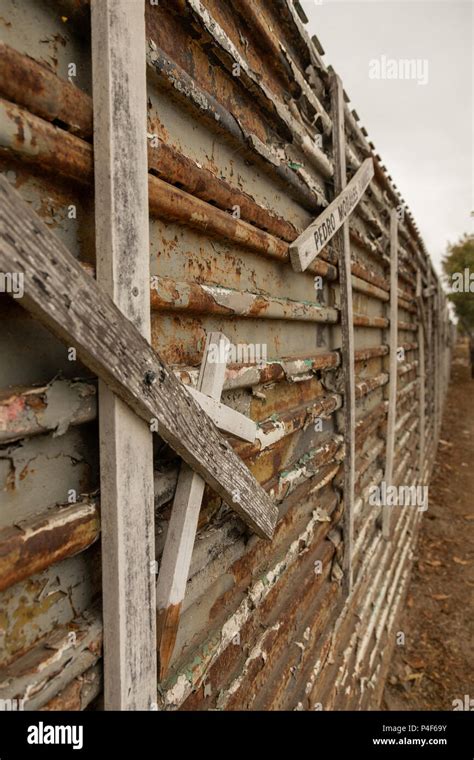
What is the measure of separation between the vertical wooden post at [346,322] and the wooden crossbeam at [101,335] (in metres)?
1.76

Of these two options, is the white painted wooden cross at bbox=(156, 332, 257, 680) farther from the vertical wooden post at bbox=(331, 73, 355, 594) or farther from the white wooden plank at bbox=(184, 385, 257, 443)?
the vertical wooden post at bbox=(331, 73, 355, 594)

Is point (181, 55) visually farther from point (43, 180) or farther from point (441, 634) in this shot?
point (441, 634)

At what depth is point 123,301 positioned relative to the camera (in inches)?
41.9

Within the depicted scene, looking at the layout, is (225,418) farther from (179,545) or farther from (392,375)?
(392,375)

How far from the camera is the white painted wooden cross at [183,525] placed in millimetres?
1269

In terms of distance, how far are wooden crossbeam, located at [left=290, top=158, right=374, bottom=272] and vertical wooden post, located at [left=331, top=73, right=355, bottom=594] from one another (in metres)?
0.11

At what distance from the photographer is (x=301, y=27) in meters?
2.26

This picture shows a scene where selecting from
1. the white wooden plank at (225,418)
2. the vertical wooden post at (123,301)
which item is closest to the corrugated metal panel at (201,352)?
the vertical wooden post at (123,301)

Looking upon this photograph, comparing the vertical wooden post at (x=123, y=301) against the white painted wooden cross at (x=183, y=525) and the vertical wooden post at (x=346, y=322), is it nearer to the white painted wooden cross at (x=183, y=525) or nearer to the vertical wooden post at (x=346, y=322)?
the white painted wooden cross at (x=183, y=525)

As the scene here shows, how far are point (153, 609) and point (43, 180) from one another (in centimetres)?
108

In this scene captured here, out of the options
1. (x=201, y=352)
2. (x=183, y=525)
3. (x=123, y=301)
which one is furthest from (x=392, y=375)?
→ (x=123, y=301)

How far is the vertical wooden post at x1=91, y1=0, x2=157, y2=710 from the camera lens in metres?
1.03

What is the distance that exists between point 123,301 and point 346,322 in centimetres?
213

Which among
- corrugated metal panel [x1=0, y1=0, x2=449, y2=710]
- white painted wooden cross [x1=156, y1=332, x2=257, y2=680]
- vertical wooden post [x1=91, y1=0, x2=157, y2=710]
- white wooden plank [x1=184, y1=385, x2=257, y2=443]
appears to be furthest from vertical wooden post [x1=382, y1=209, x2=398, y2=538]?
vertical wooden post [x1=91, y1=0, x2=157, y2=710]
